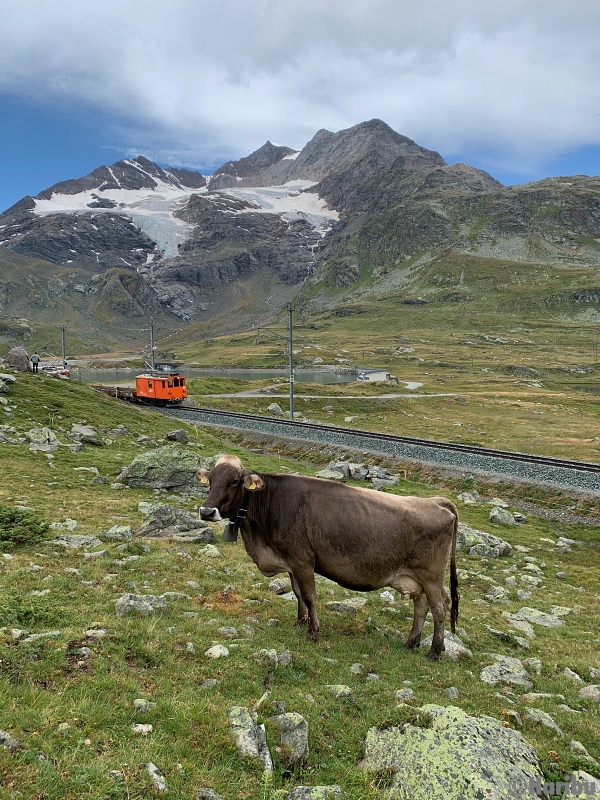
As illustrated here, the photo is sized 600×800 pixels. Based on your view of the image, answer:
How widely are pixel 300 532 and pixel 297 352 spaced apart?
159m

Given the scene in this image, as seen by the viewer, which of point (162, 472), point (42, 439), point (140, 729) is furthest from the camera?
point (42, 439)

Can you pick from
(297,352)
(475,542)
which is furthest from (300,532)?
(297,352)

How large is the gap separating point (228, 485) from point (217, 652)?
2.94 metres

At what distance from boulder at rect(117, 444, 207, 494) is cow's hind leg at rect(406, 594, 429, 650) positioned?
14.0 m

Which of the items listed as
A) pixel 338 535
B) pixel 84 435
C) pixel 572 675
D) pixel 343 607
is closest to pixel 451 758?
pixel 338 535

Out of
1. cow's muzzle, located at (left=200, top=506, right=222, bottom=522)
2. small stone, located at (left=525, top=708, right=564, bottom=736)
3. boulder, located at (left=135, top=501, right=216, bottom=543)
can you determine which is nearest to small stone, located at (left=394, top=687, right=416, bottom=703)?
small stone, located at (left=525, top=708, right=564, bottom=736)

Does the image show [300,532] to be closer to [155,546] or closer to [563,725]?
[563,725]

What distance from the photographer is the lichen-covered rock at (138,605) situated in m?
8.19

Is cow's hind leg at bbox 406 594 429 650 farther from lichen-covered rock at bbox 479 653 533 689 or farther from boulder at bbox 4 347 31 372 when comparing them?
boulder at bbox 4 347 31 372

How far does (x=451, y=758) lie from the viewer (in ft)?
17.0

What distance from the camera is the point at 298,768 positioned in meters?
5.26

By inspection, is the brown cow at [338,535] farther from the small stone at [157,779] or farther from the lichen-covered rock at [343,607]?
the small stone at [157,779]

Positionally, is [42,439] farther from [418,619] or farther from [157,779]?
[157,779]

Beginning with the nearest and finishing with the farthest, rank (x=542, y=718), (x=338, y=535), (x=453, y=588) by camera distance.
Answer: (x=542, y=718) → (x=338, y=535) → (x=453, y=588)
